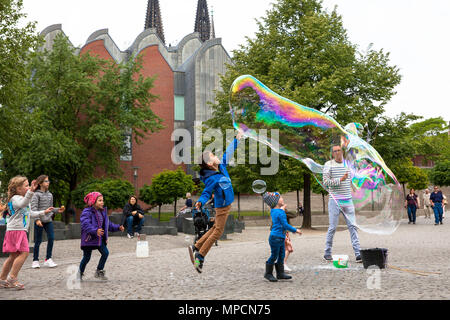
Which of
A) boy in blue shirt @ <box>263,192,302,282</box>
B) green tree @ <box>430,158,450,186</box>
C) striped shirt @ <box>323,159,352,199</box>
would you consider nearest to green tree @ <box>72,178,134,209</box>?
striped shirt @ <box>323,159,352,199</box>

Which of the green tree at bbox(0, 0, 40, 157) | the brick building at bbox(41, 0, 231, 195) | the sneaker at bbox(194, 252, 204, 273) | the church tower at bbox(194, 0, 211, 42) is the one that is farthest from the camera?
the church tower at bbox(194, 0, 211, 42)

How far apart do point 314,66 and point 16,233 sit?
16901 mm

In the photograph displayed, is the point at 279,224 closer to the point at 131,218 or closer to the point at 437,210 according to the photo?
the point at 131,218

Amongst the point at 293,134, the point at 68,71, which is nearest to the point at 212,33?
the point at 68,71

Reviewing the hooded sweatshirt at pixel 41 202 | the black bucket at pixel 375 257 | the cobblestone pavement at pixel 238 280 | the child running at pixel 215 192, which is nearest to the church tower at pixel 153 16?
the hooded sweatshirt at pixel 41 202

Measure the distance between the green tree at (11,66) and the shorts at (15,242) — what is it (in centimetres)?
1103

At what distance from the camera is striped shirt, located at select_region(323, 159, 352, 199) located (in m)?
7.64

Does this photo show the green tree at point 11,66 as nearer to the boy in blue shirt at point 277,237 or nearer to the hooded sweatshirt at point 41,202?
the hooded sweatshirt at point 41,202

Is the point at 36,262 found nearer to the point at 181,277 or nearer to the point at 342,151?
the point at 181,277

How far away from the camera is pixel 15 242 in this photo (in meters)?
6.61

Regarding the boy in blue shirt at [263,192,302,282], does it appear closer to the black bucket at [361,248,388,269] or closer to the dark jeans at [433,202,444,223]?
the black bucket at [361,248,388,269]

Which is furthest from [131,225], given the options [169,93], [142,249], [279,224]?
[169,93]

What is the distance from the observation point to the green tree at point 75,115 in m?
25.2

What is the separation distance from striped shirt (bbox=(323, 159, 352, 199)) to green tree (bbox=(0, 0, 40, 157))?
13.1 meters
